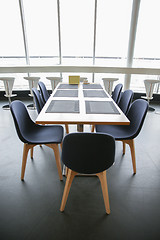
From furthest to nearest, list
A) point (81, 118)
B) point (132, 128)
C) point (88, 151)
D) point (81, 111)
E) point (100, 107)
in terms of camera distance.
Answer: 1. point (132, 128)
2. point (100, 107)
3. point (81, 111)
4. point (81, 118)
5. point (88, 151)

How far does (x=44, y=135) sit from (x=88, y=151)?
0.89 metres

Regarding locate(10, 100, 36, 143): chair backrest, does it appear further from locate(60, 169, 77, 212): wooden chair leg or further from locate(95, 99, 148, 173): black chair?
locate(95, 99, 148, 173): black chair

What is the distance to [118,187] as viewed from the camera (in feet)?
5.60

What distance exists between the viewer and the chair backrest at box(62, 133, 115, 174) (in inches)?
41.6

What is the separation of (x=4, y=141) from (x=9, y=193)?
1.19 metres

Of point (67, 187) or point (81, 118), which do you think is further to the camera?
point (81, 118)

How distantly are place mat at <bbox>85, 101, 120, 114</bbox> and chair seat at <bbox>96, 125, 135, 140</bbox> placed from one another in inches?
12.2
